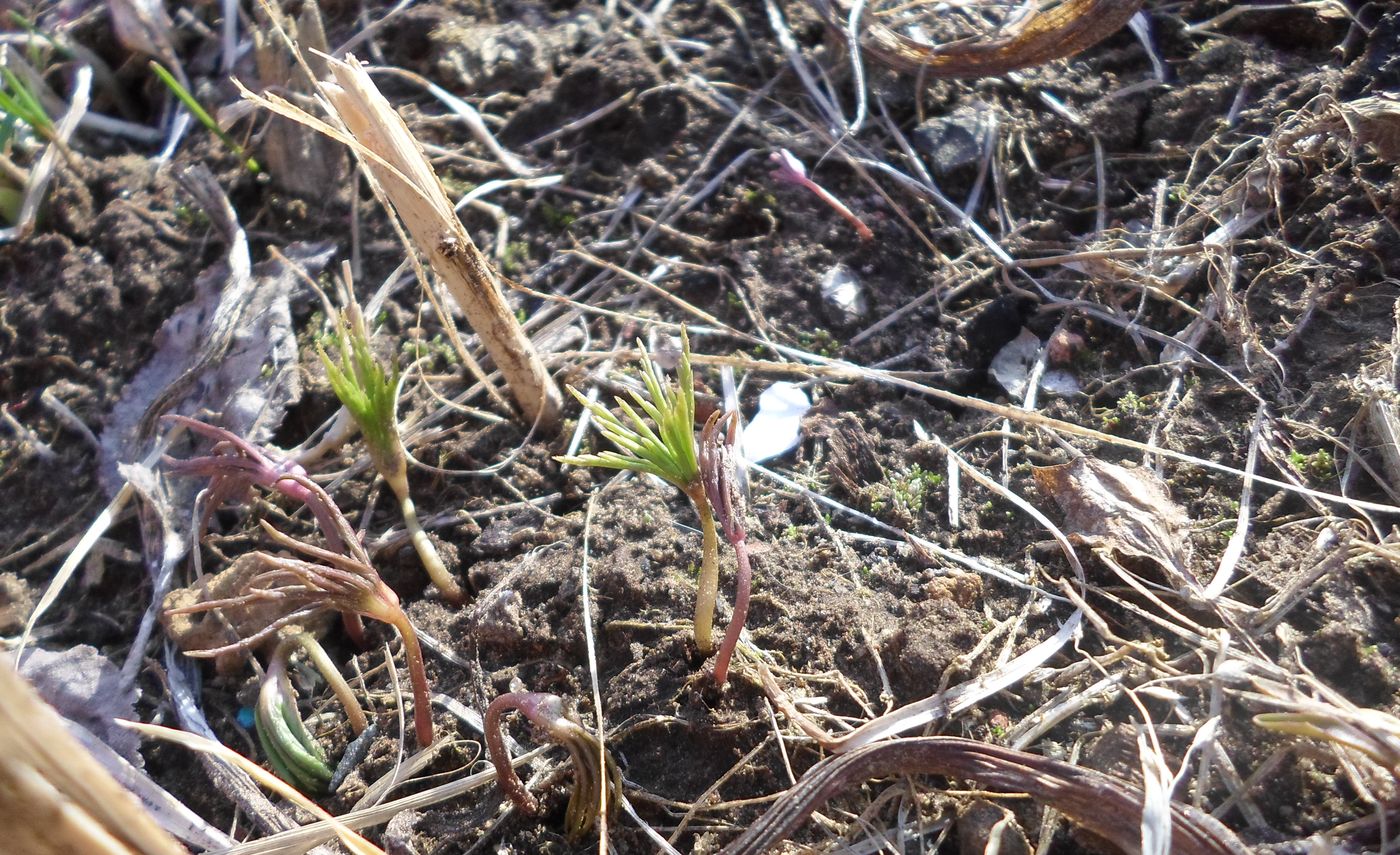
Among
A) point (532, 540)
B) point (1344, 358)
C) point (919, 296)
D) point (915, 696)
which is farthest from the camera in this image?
point (919, 296)

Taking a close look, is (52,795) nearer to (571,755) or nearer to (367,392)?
(571,755)


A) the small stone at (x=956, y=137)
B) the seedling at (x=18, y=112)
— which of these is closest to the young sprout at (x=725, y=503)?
the small stone at (x=956, y=137)

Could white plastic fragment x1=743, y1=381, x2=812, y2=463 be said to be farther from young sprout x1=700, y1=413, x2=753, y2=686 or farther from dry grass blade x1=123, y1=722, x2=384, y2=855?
dry grass blade x1=123, y1=722, x2=384, y2=855

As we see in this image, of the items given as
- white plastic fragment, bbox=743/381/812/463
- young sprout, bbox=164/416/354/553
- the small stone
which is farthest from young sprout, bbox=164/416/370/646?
the small stone

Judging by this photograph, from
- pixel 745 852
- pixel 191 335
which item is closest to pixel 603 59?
pixel 191 335

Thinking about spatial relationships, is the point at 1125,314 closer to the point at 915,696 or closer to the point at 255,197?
the point at 915,696

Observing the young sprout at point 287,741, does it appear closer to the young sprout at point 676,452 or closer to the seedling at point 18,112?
the young sprout at point 676,452
